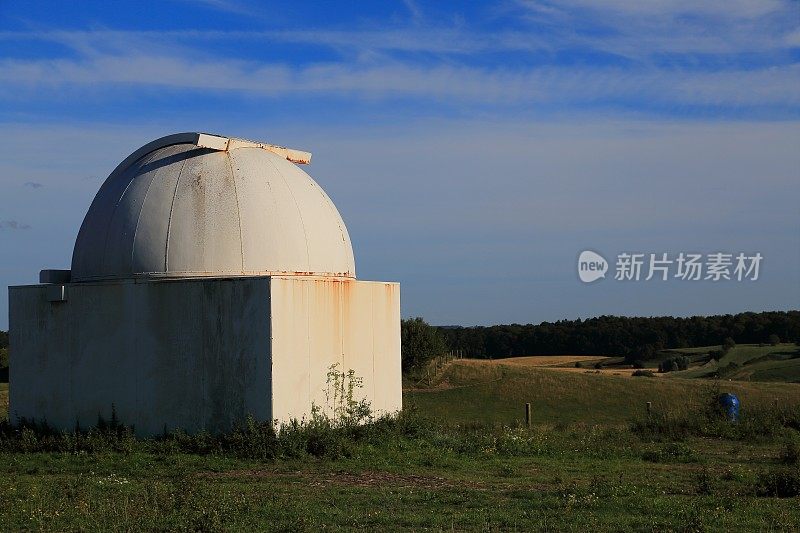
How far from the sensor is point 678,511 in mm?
10273

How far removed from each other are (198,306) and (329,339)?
2453 millimetres

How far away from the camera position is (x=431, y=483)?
41.1ft

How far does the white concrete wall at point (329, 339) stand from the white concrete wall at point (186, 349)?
0.02 m

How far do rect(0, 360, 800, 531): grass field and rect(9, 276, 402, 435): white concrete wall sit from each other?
0.85 meters

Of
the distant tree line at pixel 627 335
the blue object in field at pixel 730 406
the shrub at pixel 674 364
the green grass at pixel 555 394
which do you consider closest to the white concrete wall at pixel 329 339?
the blue object in field at pixel 730 406

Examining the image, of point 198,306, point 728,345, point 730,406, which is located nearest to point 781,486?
point 730,406

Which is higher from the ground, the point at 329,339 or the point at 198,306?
the point at 198,306

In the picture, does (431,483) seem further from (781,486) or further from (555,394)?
(555,394)

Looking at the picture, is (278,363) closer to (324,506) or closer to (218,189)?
(218,189)

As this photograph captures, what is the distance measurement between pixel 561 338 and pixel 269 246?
65.0 meters

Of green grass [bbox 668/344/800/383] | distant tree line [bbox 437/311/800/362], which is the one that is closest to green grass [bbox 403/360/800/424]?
green grass [bbox 668/344/800/383]

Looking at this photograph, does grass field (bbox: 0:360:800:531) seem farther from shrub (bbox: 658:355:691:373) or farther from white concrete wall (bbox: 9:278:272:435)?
shrub (bbox: 658:355:691:373)

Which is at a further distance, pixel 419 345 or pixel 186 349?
pixel 419 345

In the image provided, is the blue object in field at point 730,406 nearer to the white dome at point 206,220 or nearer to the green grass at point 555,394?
the white dome at point 206,220
